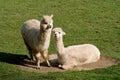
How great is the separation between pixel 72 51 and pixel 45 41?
83cm

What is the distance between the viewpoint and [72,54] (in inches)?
402

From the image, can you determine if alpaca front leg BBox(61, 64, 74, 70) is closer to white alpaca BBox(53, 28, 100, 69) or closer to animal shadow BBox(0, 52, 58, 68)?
white alpaca BBox(53, 28, 100, 69)

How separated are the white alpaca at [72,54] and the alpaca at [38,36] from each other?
260 mm

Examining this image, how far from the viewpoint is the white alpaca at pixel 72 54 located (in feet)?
32.4

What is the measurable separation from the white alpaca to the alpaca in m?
0.26

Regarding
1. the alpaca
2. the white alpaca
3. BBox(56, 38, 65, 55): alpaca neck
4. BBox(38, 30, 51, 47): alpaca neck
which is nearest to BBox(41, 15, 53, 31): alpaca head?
the alpaca

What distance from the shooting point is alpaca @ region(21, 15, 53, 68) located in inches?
374

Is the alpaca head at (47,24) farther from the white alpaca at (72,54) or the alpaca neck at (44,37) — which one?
the white alpaca at (72,54)

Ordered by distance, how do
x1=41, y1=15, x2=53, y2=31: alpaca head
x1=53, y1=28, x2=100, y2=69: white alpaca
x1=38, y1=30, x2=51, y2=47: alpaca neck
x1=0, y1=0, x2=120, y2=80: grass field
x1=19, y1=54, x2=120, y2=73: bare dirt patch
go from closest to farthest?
x1=0, y1=0, x2=120, y2=80: grass field < x1=41, y1=15, x2=53, y2=31: alpaca head < x1=38, y1=30, x2=51, y2=47: alpaca neck < x1=53, y1=28, x2=100, y2=69: white alpaca < x1=19, y1=54, x2=120, y2=73: bare dirt patch

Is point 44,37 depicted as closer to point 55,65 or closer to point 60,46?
point 60,46

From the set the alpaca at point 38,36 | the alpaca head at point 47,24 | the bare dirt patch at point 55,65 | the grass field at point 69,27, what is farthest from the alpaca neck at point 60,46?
the grass field at point 69,27

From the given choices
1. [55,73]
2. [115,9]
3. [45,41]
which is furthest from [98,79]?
[115,9]

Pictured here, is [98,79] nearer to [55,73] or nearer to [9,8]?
[55,73]

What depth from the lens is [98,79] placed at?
28.6ft
